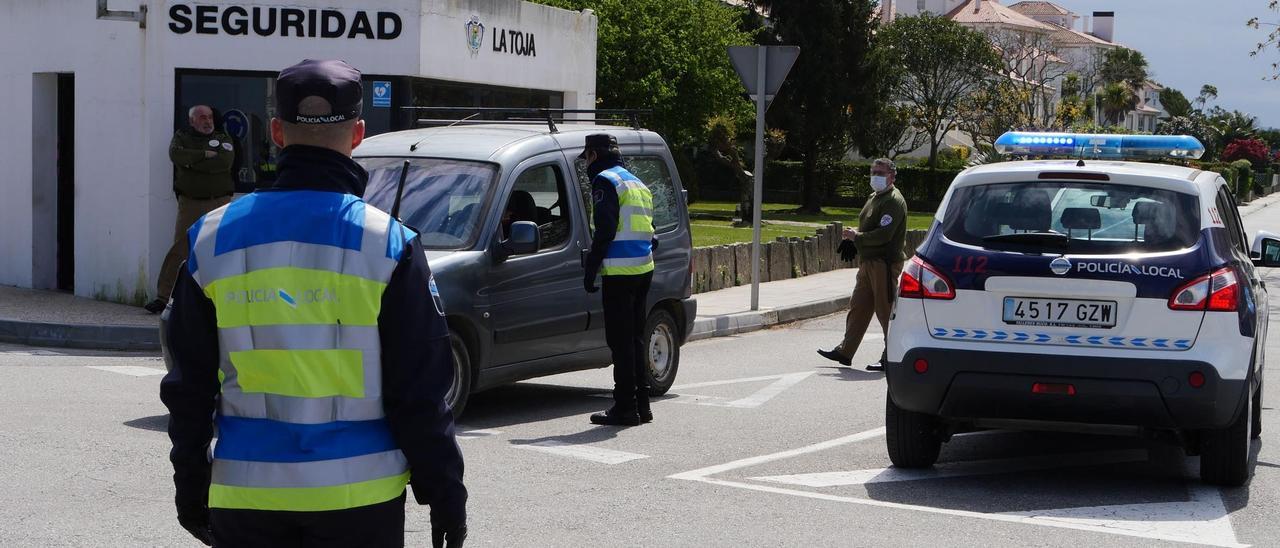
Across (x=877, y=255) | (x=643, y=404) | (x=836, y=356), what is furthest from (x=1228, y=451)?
(x=836, y=356)

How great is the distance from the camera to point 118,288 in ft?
46.8

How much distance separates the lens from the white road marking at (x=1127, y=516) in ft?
21.3

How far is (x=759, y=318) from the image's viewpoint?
52.5ft

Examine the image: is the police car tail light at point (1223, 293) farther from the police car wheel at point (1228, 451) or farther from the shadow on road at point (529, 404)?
the shadow on road at point (529, 404)

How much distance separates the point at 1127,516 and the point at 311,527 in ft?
15.5

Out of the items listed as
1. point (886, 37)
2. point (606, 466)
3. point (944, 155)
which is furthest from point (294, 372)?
point (944, 155)

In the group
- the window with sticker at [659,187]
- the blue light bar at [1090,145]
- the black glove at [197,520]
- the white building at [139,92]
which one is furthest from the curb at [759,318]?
the black glove at [197,520]

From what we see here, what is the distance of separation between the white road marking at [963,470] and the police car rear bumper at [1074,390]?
1.54ft

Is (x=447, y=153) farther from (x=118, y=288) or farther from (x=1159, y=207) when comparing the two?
(x=118, y=288)

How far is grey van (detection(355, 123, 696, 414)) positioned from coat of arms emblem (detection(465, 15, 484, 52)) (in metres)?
5.40

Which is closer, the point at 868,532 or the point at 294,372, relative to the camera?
the point at 294,372

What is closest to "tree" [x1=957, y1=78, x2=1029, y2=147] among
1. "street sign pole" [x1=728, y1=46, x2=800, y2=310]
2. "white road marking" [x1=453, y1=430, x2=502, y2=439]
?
"street sign pole" [x1=728, y1=46, x2=800, y2=310]

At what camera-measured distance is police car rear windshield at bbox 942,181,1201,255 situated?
23.8 ft

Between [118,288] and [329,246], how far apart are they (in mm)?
11886
